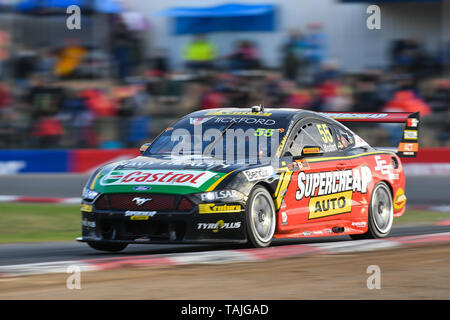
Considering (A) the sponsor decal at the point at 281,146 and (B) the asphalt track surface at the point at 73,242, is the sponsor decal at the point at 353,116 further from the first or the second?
(A) the sponsor decal at the point at 281,146

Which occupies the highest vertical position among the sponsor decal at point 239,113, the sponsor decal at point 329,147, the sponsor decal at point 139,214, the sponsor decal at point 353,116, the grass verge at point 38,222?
the sponsor decal at point 239,113

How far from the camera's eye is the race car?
316 inches

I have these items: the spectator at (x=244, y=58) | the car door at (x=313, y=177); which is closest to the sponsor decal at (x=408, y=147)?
the car door at (x=313, y=177)

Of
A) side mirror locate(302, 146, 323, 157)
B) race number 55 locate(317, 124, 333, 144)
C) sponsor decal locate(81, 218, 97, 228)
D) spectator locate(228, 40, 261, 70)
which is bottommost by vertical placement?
sponsor decal locate(81, 218, 97, 228)

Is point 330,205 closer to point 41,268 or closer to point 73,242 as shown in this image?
point 73,242

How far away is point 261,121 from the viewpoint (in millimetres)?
9211

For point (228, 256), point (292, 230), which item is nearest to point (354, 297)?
point (228, 256)

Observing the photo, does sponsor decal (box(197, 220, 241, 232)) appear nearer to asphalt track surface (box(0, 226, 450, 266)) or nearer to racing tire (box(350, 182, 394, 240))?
asphalt track surface (box(0, 226, 450, 266))

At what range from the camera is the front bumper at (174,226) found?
7953 mm

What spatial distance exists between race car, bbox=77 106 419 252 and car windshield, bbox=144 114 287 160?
0.03 ft

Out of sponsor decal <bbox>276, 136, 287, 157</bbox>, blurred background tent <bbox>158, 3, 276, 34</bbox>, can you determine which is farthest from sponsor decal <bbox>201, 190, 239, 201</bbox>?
blurred background tent <bbox>158, 3, 276, 34</bbox>

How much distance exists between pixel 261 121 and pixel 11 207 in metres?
6.05

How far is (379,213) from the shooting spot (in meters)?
10.3
